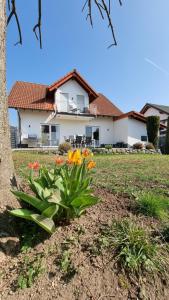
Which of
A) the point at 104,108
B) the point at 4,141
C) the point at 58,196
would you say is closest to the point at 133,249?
the point at 58,196

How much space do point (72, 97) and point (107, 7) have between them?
15.6 m

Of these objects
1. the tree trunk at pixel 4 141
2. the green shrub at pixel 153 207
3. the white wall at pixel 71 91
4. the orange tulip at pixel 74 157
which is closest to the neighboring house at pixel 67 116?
the white wall at pixel 71 91

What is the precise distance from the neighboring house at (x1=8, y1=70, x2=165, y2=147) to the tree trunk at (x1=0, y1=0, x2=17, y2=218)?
14.6 metres

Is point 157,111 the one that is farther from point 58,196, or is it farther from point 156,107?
point 58,196

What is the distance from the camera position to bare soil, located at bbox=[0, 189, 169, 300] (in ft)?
4.85

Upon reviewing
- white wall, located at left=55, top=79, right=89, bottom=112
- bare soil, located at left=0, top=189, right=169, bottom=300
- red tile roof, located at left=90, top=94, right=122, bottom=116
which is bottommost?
bare soil, located at left=0, top=189, right=169, bottom=300

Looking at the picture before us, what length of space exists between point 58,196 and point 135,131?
62.2ft

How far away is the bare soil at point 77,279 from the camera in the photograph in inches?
58.2

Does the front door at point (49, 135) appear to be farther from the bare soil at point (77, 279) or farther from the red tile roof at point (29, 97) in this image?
the bare soil at point (77, 279)

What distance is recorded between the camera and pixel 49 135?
18266mm

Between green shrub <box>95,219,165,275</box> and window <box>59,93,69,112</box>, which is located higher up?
window <box>59,93,69,112</box>

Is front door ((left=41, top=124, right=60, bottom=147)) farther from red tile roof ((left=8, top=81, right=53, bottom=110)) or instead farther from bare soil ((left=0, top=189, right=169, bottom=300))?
bare soil ((left=0, top=189, right=169, bottom=300))

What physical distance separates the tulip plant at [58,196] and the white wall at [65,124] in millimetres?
15528

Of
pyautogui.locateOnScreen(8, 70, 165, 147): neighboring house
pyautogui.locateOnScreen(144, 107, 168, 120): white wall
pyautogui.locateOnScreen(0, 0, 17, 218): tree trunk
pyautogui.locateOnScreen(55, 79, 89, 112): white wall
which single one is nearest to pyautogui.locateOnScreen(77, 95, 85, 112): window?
pyautogui.locateOnScreen(8, 70, 165, 147): neighboring house
